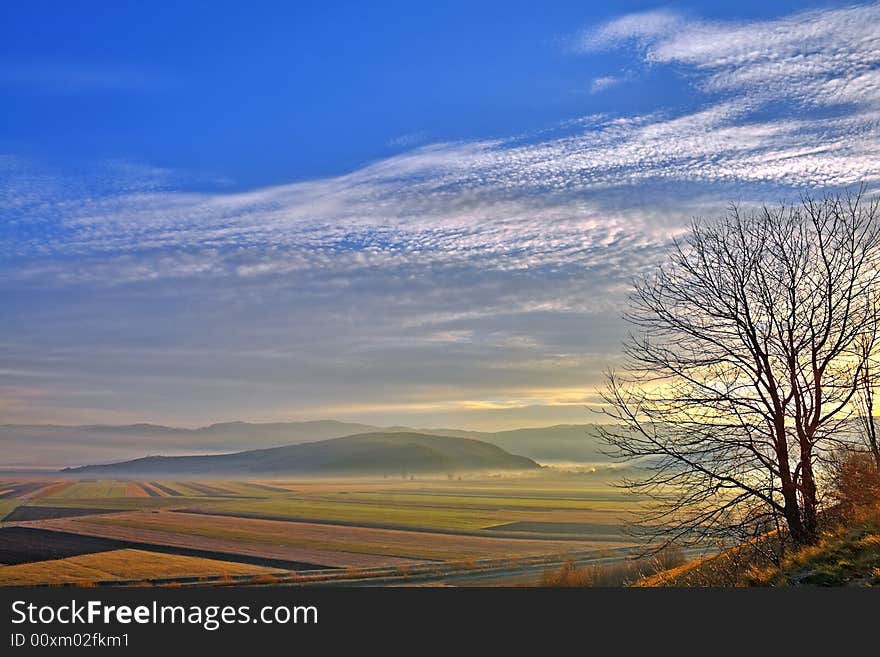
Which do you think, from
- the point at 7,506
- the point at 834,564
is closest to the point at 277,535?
the point at 7,506

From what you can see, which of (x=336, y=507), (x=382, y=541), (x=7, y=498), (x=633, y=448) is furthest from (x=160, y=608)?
(x=7, y=498)

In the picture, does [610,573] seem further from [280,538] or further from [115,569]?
[280,538]

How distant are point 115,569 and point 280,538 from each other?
34797mm

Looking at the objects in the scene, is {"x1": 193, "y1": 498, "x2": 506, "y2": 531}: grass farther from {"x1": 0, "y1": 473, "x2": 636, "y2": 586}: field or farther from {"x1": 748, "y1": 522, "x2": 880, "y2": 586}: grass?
{"x1": 748, "y1": 522, "x2": 880, "y2": 586}: grass

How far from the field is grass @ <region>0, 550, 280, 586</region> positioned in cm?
9

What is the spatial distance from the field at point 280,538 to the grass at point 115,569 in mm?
92

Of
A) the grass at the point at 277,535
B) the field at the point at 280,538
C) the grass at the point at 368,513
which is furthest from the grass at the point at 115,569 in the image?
the grass at the point at 368,513

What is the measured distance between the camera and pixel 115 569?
63625mm

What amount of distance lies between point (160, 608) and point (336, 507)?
501 feet

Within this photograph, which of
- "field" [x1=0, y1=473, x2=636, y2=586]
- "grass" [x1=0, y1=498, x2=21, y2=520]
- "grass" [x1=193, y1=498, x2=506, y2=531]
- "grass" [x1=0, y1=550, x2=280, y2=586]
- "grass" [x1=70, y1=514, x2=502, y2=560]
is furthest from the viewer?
"grass" [x1=0, y1=498, x2=21, y2=520]

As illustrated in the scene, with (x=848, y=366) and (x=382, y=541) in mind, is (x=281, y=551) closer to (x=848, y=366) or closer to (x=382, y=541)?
(x=382, y=541)

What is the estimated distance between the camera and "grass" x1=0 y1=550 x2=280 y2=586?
189 ft

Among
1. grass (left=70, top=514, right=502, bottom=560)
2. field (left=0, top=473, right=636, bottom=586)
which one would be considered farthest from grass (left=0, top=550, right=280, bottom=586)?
grass (left=70, top=514, right=502, bottom=560)

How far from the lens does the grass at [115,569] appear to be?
2274 inches
